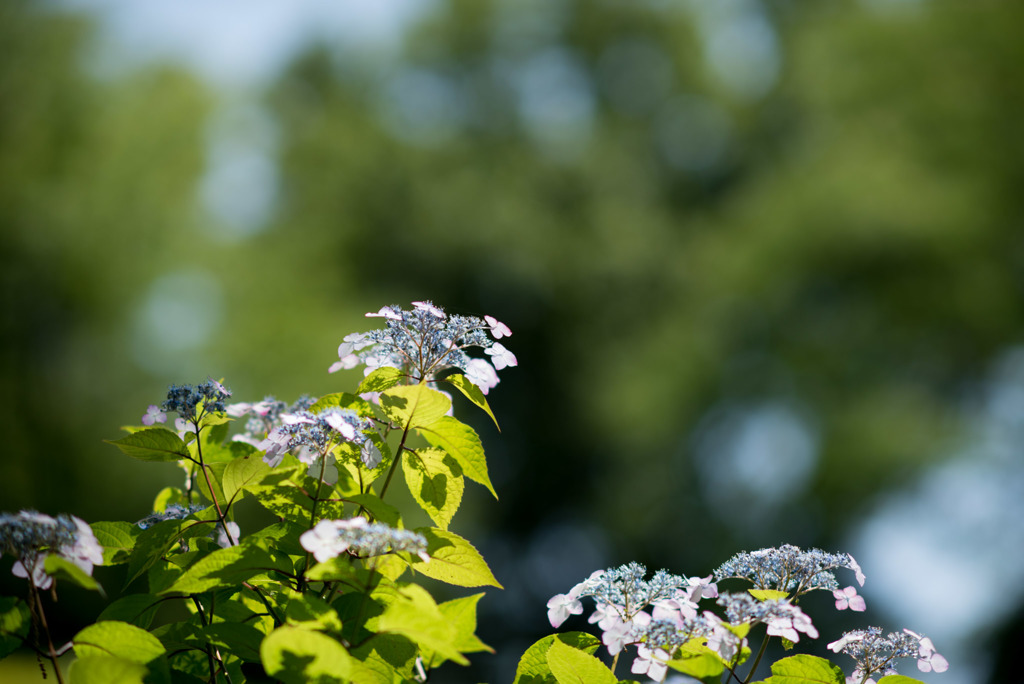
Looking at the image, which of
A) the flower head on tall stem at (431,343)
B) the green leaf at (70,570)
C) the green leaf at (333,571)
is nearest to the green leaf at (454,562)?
the green leaf at (333,571)

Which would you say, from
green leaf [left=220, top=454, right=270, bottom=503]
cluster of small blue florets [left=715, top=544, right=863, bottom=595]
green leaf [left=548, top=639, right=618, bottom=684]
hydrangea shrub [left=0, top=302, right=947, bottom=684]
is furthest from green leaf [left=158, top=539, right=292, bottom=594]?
cluster of small blue florets [left=715, top=544, right=863, bottom=595]

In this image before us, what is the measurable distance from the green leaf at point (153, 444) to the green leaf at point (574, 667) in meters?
0.53

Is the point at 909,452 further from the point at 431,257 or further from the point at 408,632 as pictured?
the point at 408,632

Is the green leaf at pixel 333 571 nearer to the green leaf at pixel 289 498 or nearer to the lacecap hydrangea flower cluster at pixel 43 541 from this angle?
the green leaf at pixel 289 498

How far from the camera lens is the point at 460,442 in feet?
3.32

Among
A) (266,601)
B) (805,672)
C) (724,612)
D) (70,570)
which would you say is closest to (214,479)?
(266,601)

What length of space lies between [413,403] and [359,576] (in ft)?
0.67

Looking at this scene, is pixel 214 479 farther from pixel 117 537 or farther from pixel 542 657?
pixel 542 657

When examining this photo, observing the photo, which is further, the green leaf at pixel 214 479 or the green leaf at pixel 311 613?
the green leaf at pixel 214 479

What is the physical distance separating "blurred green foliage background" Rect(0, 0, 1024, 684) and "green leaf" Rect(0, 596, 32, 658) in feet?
26.3

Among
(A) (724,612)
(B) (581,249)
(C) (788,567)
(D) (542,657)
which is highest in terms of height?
(B) (581,249)

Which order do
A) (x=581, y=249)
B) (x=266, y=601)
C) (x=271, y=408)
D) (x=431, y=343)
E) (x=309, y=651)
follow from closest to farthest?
(x=309, y=651)
(x=266, y=601)
(x=431, y=343)
(x=271, y=408)
(x=581, y=249)

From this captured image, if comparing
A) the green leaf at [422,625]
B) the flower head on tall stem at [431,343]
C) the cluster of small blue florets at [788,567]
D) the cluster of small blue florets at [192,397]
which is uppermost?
the flower head on tall stem at [431,343]

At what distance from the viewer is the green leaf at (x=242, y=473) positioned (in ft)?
3.19
